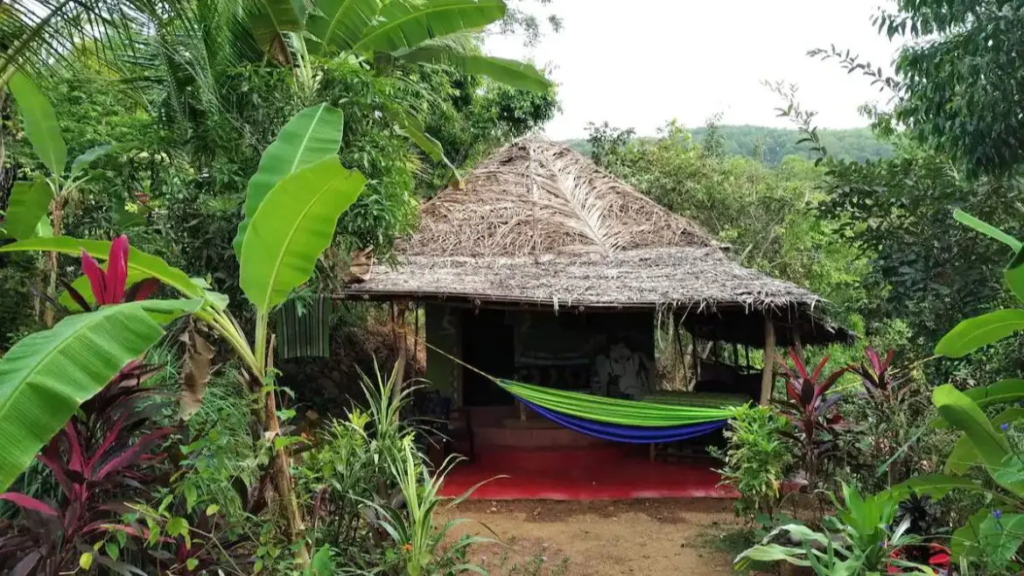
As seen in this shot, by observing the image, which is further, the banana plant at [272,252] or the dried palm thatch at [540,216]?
the dried palm thatch at [540,216]

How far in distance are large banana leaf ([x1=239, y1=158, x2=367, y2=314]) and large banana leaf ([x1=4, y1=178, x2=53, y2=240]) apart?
1.59 metres

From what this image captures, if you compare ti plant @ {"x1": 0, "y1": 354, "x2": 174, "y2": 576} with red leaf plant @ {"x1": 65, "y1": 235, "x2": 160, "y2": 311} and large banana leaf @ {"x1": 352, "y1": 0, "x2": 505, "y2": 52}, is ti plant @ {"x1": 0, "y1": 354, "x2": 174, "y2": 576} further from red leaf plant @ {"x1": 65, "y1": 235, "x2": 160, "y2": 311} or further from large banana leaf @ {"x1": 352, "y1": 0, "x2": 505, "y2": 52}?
large banana leaf @ {"x1": 352, "y1": 0, "x2": 505, "y2": 52}

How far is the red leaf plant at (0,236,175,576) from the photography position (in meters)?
1.70

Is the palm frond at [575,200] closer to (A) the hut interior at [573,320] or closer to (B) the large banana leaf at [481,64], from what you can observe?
(A) the hut interior at [573,320]

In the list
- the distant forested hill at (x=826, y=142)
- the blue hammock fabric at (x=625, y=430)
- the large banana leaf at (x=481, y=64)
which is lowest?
the blue hammock fabric at (x=625, y=430)

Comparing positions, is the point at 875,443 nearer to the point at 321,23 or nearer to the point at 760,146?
the point at 321,23

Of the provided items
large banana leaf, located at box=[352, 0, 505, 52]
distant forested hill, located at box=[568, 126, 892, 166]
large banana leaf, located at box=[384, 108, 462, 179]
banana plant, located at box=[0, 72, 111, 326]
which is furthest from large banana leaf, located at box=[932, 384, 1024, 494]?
distant forested hill, located at box=[568, 126, 892, 166]

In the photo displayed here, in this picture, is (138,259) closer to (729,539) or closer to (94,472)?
(94,472)

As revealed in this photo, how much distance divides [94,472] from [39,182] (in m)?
1.86

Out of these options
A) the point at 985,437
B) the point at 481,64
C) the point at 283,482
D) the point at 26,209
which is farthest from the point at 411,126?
the point at 985,437

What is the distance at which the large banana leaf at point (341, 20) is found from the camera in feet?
13.1

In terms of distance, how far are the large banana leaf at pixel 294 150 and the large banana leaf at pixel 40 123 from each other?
4.61 ft

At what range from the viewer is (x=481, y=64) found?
4.70m

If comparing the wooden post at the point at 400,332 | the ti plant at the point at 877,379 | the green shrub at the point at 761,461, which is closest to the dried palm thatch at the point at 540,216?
the wooden post at the point at 400,332
